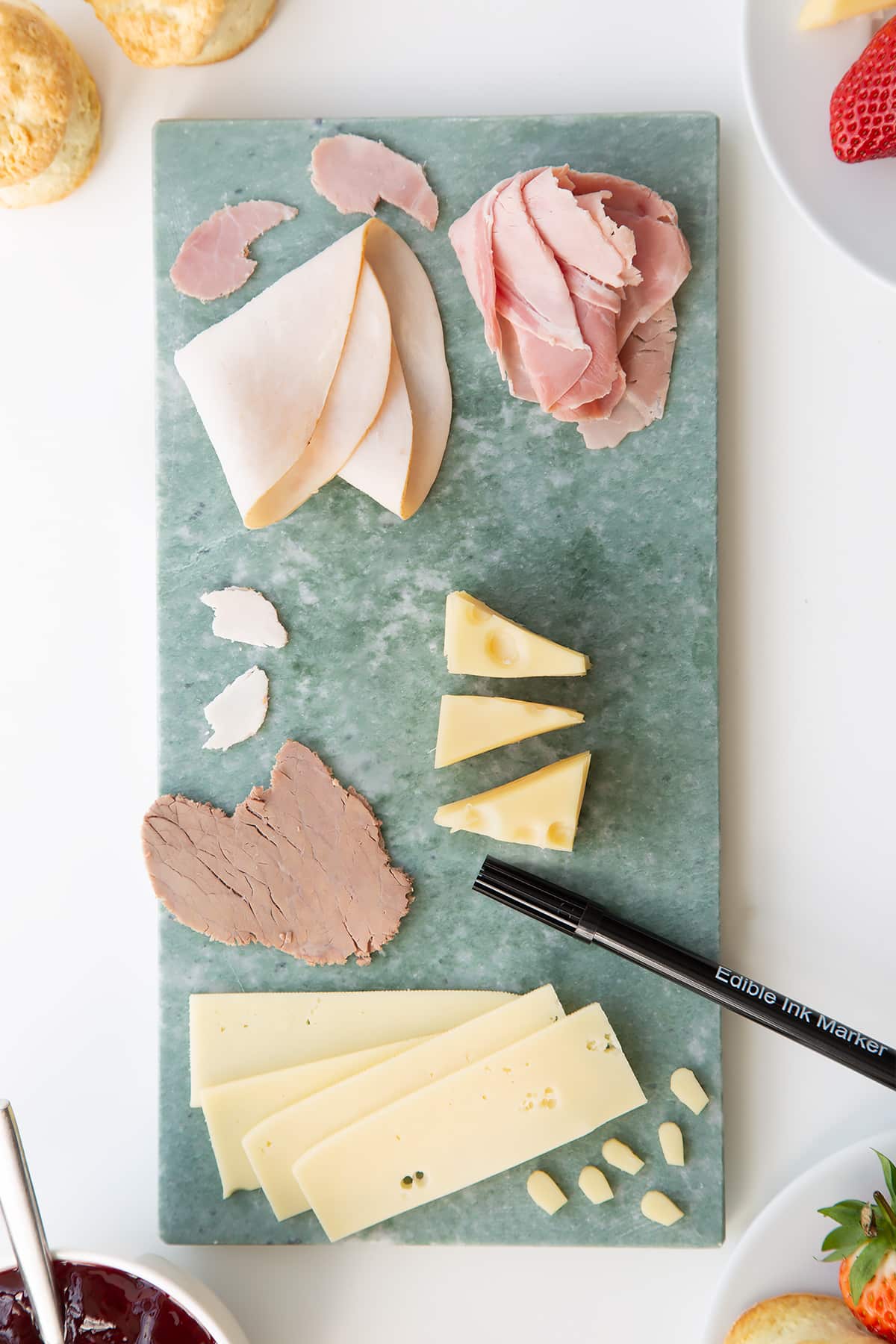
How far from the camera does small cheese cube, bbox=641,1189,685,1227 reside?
1.02 meters

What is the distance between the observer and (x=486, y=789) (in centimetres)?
103

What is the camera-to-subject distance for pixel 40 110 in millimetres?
940

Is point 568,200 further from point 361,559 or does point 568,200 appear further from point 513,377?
point 361,559

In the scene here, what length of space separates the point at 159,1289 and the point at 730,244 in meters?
1.23

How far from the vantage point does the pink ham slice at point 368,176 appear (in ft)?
3.26

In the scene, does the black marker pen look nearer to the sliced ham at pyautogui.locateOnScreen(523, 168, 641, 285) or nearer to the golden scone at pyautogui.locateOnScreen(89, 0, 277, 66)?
the sliced ham at pyautogui.locateOnScreen(523, 168, 641, 285)

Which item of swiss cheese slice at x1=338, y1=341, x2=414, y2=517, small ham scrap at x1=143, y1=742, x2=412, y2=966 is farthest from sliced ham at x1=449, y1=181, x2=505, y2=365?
small ham scrap at x1=143, y1=742, x2=412, y2=966

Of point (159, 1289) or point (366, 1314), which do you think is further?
point (366, 1314)

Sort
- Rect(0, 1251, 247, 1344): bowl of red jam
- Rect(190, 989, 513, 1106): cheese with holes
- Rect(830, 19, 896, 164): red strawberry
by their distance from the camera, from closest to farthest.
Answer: Rect(830, 19, 896, 164): red strawberry, Rect(0, 1251, 247, 1344): bowl of red jam, Rect(190, 989, 513, 1106): cheese with holes

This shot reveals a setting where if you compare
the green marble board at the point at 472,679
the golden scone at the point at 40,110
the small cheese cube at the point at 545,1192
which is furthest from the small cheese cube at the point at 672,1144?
the golden scone at the point at 40,110

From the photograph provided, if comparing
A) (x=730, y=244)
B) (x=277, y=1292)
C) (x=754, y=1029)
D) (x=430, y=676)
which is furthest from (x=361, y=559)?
(x=277, y=1292)

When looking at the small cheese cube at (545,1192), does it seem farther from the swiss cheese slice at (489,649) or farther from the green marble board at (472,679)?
the swiss cheese slice at (489,649)

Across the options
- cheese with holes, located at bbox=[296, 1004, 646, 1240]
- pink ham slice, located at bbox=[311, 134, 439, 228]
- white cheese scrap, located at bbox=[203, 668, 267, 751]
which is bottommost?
cheese with holes, located at bbox=[296, 1004, 646, 1240]

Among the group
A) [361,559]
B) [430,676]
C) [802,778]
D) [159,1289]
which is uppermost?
[361,559]
